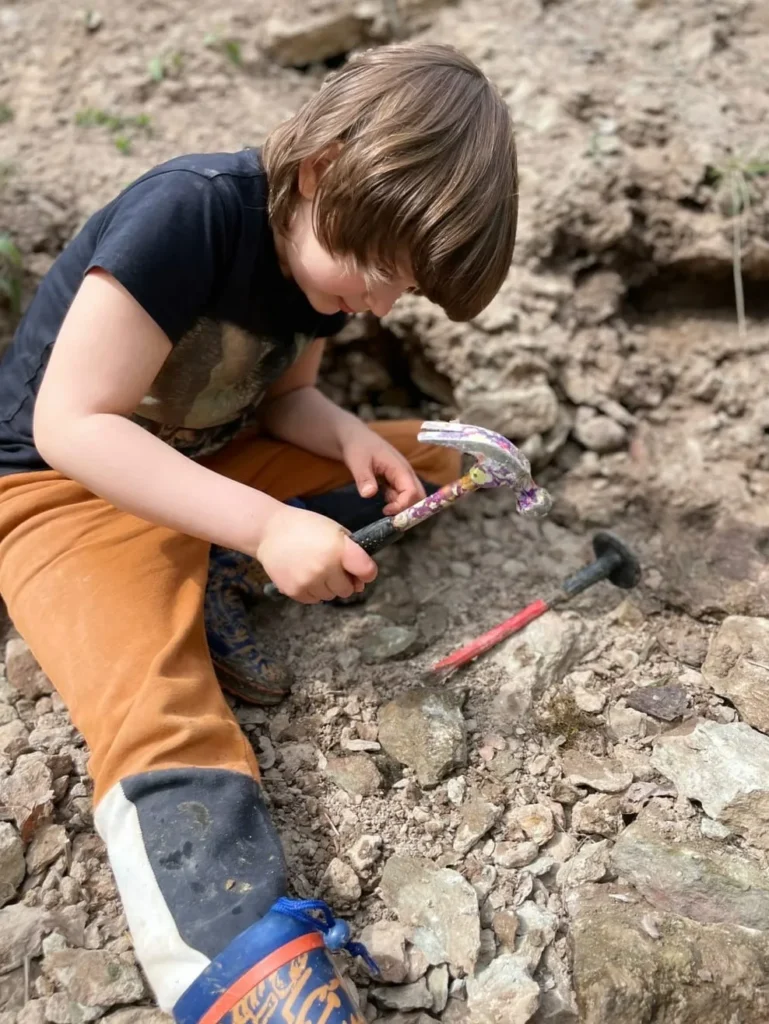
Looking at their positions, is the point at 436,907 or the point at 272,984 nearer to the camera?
the point at 272,984

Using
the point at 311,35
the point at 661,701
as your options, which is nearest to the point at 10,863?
the point at 661,701

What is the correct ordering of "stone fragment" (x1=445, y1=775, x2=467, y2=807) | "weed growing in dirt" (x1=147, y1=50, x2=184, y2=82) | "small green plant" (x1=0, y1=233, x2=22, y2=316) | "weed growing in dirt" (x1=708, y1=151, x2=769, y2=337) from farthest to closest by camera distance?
"weed growing in dirt" (x1=147, y1=50, x2=184, y2=82) < "weed growing in dirt" (x1=708, y1=151, x2=769, y2=337) < "small green plant" (x1=0, y1=233, x2=22, y2=316) < "stone fragment" (x1=445, y1=775, x2=467, y2=807)

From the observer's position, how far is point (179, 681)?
3.85 ft

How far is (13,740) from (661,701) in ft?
3.57

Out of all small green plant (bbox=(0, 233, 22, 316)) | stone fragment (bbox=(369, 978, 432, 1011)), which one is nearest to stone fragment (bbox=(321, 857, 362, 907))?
stone fragment (bbox=(369, 978, 432, 1011))

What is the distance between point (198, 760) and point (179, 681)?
0.12m

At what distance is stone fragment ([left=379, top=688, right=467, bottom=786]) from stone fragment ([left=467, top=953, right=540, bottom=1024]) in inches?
11.2

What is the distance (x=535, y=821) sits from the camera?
122 centimetres

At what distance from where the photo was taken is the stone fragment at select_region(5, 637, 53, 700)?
1371 mm

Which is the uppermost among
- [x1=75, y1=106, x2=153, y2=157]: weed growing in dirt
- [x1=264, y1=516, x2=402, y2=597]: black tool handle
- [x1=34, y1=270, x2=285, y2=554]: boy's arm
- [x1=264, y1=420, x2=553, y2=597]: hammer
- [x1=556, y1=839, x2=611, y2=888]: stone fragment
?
[x1=75, y1=106, x2=153, y2=157]: weed growing in dirt

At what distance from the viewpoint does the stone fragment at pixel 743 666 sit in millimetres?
1350

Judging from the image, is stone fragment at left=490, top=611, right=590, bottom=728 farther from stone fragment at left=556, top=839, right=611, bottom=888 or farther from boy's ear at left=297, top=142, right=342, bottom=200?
boy's ear at left=297, top=142, right=342, bottom=200

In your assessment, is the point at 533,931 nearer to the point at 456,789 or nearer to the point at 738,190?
the point at 456,789

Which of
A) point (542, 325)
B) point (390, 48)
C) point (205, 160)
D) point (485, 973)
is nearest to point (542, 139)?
point (542, 325)
